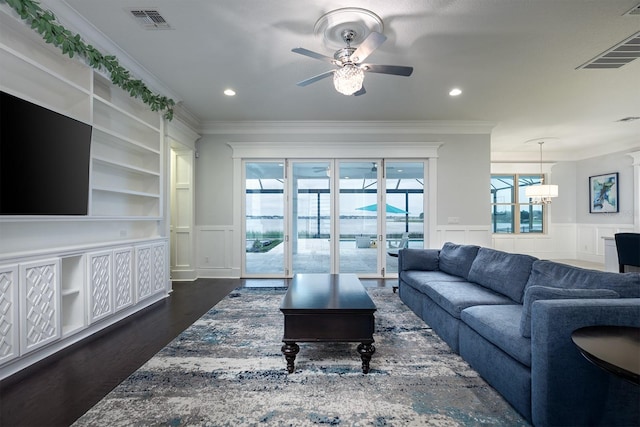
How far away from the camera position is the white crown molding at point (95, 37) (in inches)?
95.0

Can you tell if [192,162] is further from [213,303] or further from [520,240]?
[520,240]

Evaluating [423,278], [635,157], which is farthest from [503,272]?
[635,157]

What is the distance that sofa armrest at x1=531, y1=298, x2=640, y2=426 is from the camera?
1.41m

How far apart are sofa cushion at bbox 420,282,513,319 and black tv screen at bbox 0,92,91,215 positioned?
3504 millimetres

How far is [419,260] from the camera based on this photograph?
3760 mm

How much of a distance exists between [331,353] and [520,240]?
753cm

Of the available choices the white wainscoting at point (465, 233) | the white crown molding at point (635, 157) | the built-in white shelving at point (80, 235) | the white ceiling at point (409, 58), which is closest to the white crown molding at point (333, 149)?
the white ceiling at point (409, 58)

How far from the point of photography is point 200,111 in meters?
4.75

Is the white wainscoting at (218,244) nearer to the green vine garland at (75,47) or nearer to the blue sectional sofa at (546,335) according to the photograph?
the green vine garland at (75,47)

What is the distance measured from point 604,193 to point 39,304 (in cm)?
1044

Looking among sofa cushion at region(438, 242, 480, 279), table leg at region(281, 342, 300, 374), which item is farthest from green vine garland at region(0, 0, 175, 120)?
sofa cushion at region(438, 242, 480, 279)

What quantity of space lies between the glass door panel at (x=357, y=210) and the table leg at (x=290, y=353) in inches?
133

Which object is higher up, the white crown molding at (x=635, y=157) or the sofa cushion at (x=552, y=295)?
the white crown molding at (x=635, y=157)

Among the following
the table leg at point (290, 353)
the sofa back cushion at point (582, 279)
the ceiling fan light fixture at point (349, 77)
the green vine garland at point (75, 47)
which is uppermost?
the green vine garland at point (75, 47)
